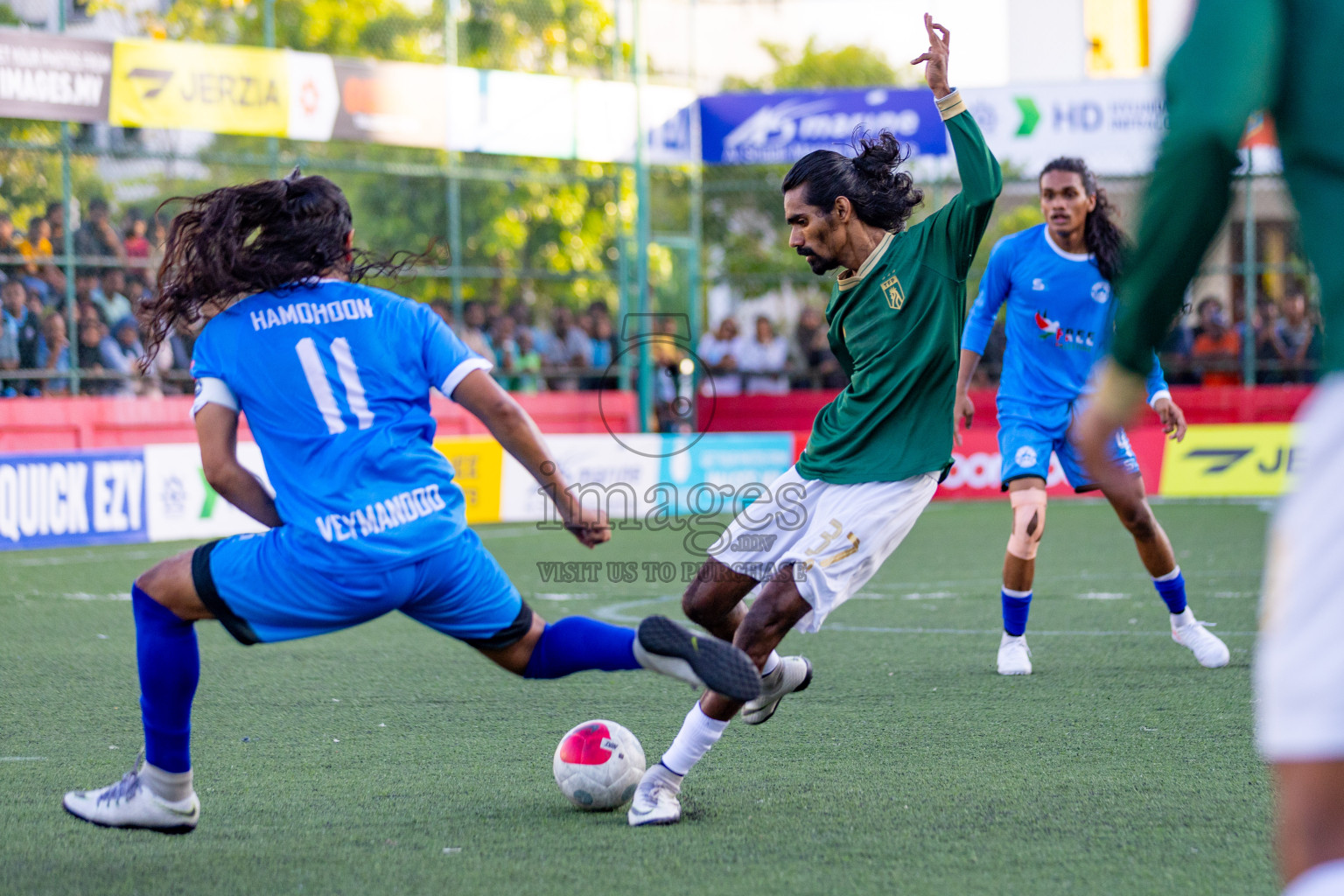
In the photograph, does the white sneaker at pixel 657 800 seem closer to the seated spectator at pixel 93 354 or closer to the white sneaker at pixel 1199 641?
the white sneaker at pixel 1199 641

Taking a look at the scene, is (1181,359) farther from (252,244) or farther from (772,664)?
(252,244)

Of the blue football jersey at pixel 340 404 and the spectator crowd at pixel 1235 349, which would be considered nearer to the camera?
the blue football jersey at pixel 340 404

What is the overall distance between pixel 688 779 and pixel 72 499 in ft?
30.1

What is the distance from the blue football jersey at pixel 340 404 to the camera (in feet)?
11.0

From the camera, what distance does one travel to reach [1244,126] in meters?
1.81

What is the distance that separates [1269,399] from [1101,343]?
11.6 meters

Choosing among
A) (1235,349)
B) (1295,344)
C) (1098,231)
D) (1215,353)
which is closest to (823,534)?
(1098,231)

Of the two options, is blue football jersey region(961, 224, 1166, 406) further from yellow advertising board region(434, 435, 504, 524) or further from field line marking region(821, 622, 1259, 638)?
yellow advertising board region(434, 435, 504, 524)

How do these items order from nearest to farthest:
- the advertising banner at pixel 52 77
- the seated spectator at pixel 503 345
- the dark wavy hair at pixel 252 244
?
1. the dark wavy hair at pixel 252 244
2. the advertising banner at pixel 52 77
3. the seated spectator at pixel 503 345

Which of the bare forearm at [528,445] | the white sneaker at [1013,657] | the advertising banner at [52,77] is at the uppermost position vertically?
the advertising banner at [52,77]

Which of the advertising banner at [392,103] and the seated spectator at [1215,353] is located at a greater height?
the advertising banner at [392,103]

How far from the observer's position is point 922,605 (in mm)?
8906

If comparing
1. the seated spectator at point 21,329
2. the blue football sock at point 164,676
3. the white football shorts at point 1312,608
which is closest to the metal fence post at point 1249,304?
the seated spectator at point 21,329

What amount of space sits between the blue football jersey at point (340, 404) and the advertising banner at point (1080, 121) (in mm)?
16562
